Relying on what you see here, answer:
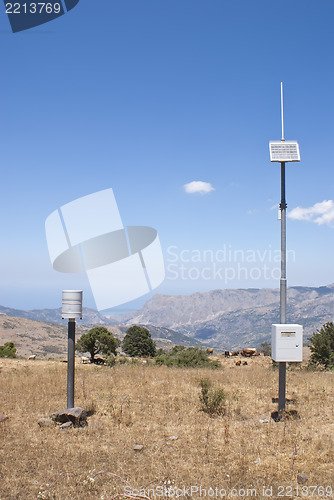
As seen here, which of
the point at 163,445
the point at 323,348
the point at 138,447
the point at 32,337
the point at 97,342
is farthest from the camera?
the point at 32,337

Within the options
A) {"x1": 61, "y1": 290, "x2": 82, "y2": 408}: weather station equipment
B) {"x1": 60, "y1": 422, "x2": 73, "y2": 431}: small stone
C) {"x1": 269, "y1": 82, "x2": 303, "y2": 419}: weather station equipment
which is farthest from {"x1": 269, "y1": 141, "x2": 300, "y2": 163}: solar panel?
{"x1": 60, "y1": 422, "x2": 73, "y2": 431}: small stone

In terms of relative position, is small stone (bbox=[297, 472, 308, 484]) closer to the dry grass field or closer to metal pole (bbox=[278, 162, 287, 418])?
the dry grass field

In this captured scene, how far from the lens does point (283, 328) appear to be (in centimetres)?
870

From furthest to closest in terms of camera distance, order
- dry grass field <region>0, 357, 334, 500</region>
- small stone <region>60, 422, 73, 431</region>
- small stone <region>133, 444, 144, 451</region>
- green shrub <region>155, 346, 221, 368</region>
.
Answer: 1. green shrub <region>155, 346, 221, 368</region>
2. small stone <region>60, 422, 73, 431</region>
3. small stone <region>133, 444, 144, 451</region>
4. dry grass field <region>0, 357, 334, 500</region>

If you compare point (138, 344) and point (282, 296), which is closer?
point (282, 296)

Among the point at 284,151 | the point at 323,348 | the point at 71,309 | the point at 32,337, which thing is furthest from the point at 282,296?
the point at 32,337

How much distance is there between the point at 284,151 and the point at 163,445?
7.31 m

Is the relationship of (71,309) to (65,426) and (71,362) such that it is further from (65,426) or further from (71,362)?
(65,426)

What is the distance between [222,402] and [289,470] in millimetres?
3887

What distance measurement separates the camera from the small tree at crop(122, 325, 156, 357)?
3862cm

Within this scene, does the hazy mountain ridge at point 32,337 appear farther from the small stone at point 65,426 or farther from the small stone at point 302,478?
the small stone at point 302,478

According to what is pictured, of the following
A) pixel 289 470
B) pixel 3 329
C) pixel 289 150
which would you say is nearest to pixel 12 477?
pixel 289 470

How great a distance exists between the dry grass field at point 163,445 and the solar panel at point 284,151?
246 inches

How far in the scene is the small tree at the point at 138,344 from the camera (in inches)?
1521
